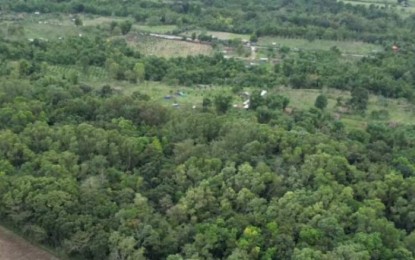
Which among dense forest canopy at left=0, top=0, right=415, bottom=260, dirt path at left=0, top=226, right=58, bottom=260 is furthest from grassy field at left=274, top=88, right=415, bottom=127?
dirt path at left=0, top=226, right=58, bottom=260

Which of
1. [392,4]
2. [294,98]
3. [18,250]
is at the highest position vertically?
[392,4]

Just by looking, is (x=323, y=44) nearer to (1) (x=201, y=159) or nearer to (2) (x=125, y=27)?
(2) (x=125, y=27)

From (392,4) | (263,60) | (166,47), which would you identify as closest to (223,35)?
(166,47)

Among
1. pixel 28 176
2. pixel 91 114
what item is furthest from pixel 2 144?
pixel 91 114

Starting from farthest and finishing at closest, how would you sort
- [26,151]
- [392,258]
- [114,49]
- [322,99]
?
1. [114,49]
2. [322,99]
3. [26,151]
4. [392,258]

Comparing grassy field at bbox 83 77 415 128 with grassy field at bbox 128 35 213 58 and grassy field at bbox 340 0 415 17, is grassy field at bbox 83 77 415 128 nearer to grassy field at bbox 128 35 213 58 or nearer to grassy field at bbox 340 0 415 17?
grassy field at bbox 128 35 213 58

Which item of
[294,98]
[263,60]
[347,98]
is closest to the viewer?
[294,98]

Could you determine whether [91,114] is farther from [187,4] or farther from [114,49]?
[187,4]

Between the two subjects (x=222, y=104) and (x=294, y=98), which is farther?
(x=294, y=98)
